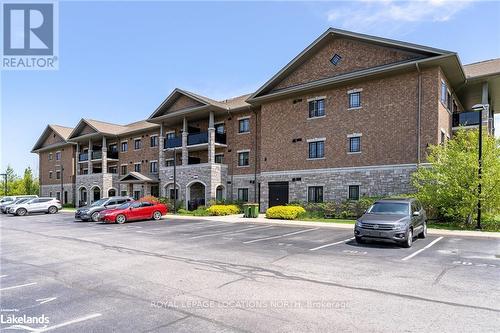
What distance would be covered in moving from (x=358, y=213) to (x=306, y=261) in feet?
42.3

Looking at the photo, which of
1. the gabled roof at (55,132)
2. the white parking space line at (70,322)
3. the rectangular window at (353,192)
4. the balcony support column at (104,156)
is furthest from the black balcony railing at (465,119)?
the gabled roof at (55,132)

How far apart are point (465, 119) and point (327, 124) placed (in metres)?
9.62

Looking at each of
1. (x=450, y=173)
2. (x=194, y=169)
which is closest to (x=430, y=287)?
(x=450, y=173)

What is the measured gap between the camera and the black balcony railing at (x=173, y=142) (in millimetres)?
33219

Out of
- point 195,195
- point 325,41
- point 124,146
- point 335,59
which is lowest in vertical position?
point 195,195

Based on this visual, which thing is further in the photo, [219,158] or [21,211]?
[219,158]

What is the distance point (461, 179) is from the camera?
1670 centimetres

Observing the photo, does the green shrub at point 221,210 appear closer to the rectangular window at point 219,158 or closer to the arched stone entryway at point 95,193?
the rectangular window at point 219,158

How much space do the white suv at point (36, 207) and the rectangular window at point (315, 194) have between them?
2628 centimetres

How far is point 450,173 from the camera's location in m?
17.0

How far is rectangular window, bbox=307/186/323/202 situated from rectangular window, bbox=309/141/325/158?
2.44 m

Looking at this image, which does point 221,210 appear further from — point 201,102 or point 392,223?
point 392,223

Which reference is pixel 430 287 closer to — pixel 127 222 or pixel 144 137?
pixel 127 222

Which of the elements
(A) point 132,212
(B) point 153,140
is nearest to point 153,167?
(B) point 153,140
